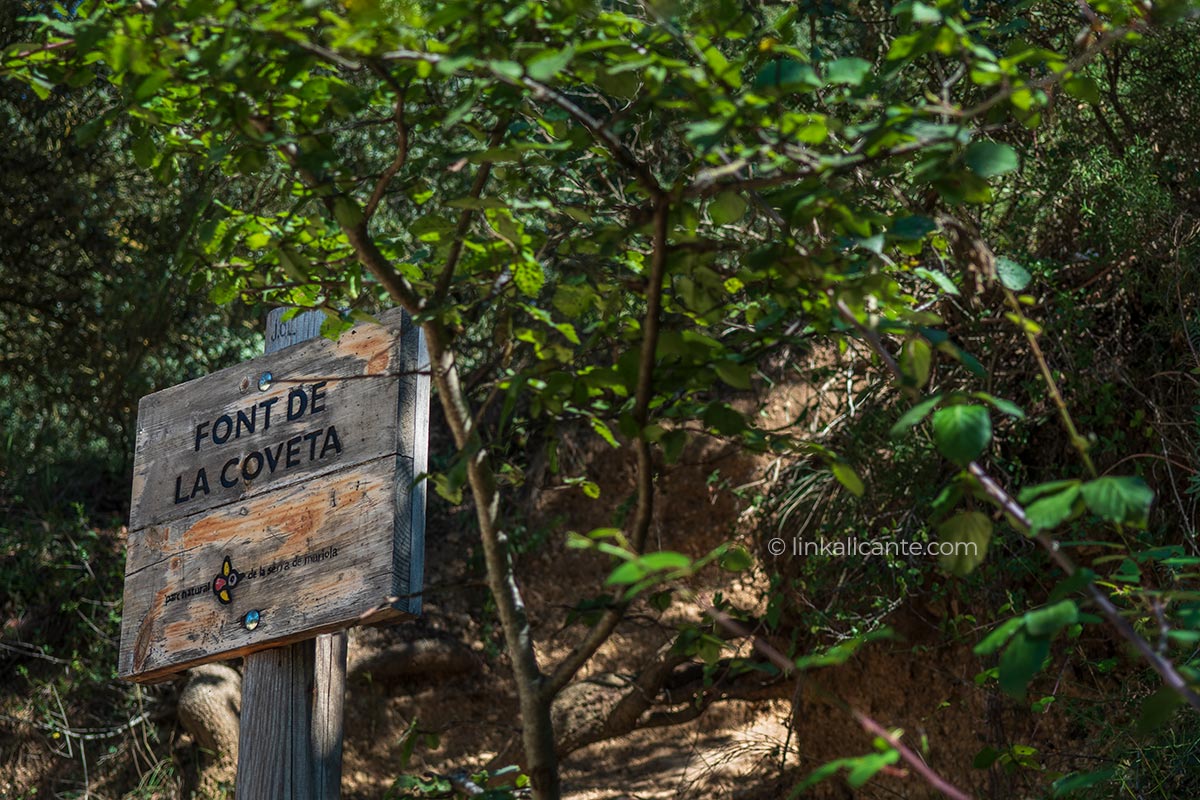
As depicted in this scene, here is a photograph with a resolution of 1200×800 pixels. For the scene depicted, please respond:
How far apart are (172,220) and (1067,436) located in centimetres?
443

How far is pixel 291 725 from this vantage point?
2.84 meters

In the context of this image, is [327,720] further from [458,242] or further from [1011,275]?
[1011,275]

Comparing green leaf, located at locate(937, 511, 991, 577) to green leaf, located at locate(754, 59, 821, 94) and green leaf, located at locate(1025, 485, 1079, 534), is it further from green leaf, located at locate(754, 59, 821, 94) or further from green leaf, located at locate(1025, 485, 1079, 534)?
green leaf, located at locate(754, 59, 821, 94)

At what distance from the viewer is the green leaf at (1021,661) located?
4.88ft

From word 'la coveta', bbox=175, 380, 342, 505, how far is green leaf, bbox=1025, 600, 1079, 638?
1693 mm

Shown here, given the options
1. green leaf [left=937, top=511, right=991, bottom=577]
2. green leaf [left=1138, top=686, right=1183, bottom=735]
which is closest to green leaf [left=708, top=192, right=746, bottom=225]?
green leaf [left=937, top=511, right=991, bottom=577]

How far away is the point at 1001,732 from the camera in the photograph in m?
4.39

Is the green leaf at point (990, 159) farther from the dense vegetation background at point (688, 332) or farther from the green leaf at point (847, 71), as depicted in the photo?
the green leaf at point (847, 71)

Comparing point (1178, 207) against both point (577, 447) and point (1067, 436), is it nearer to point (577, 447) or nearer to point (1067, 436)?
point (1067, 436)

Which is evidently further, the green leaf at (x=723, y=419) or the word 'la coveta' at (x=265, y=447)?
the word 'la coveta' at (x=265, y=447)

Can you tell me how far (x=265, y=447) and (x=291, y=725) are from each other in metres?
→ 0.62

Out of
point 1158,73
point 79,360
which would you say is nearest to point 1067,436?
point 1158,73

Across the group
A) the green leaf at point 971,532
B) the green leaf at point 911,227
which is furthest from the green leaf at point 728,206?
the green leaf at point 971,532

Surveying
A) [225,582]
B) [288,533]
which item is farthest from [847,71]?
[225,582]
